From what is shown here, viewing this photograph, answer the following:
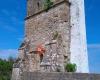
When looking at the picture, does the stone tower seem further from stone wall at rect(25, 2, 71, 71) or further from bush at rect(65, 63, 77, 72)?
bush at rect(65, 63, 77, 72)

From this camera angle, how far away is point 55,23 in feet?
49.1

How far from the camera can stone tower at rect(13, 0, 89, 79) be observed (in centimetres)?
1362

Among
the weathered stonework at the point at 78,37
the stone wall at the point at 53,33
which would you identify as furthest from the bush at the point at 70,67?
the weathered stonework at the point at 78,37

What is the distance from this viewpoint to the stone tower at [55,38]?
1362 cm

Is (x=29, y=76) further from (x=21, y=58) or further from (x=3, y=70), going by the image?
(x=3, y=70)

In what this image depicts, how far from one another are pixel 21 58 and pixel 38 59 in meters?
1.89

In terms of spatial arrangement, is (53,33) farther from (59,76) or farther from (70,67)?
(59,76)

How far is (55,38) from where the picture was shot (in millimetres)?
14000

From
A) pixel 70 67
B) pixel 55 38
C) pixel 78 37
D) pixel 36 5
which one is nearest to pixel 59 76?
pixel 70 67

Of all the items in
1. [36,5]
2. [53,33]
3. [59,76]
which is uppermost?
[36,5]

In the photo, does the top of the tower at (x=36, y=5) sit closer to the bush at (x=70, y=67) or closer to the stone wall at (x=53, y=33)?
the stone wall at (x=53, y=33)

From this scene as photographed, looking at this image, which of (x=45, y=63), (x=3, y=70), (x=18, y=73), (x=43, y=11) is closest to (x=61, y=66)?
(x=45, y=63)

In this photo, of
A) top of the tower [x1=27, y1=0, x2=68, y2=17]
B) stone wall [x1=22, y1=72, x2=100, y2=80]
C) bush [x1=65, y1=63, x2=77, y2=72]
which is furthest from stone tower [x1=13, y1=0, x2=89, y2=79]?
stone wall [x1=22, y1=72, x2=100, y2=80]

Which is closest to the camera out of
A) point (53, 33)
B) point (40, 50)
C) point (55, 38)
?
point (55, 38)
